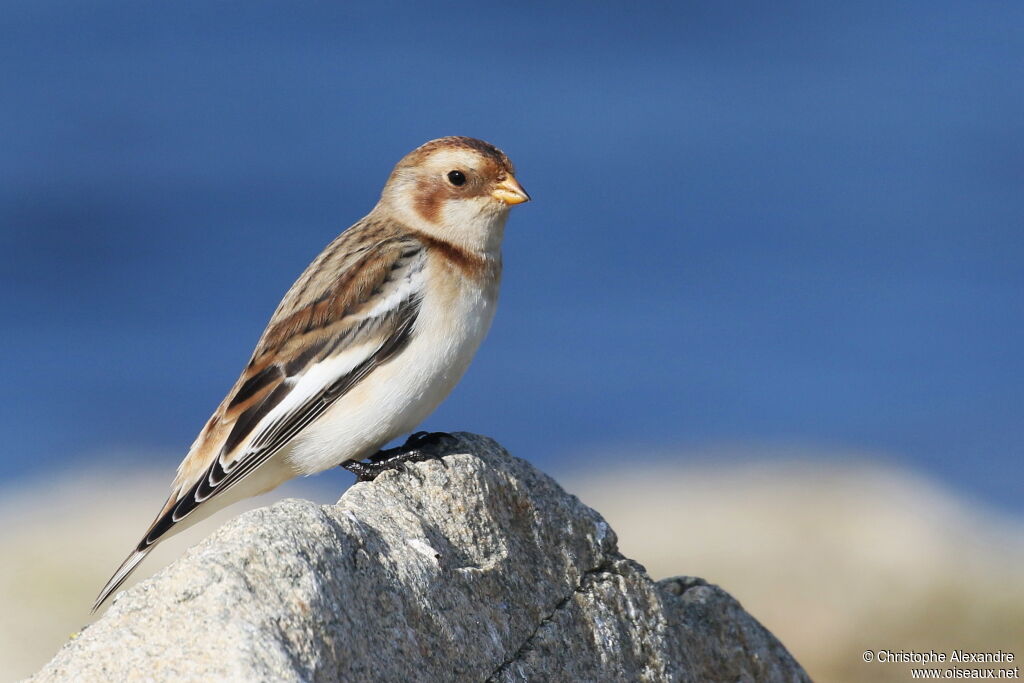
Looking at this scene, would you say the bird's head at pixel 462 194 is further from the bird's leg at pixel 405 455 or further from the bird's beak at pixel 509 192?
the bird's leg at pixel 405 455

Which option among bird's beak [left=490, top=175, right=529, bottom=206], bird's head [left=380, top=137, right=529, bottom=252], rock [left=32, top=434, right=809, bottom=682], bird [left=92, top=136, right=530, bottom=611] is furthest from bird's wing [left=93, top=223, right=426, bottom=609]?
rock [left=32, top=434, right=809, bottom=682]

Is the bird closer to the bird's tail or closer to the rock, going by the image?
the bird's tail

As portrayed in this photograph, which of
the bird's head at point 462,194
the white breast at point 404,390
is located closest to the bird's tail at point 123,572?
the white breast at point 404,390

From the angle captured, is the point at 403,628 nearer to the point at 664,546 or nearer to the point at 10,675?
the point at 10,675

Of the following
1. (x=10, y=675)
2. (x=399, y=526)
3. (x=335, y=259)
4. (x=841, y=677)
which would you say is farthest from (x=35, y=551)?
(x=399, y=526)

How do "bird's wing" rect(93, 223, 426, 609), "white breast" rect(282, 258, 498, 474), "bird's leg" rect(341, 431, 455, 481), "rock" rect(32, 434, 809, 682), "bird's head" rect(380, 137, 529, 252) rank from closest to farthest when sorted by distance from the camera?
"rock" rect(32, 434, 809, 682)
"bird's leg" rect(341, 431, 455, 481)
"white breast" rect(282, 258, 498, 474)
"bird's wing" rect(93, 223, 426, 609)
"bird's head" rect(380, 137, 529, 252)
